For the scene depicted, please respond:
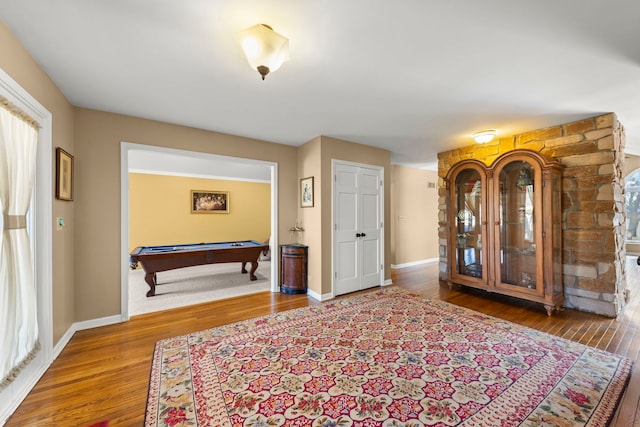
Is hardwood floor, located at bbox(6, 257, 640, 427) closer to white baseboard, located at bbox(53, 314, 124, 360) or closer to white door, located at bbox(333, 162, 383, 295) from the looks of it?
white baseboard, located at bbox(53, 314, 124, 360)

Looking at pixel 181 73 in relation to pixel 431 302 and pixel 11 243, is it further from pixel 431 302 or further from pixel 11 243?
pixel 431 302

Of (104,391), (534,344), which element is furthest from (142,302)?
(534,344)

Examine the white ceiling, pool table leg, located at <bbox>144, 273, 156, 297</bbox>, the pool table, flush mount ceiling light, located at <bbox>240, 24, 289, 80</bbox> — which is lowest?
pool table leg, located at <bbox>144, 273, 156, 297</bbox>

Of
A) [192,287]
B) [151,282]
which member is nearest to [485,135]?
[192,287]

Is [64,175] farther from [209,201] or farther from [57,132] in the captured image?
[209,201]

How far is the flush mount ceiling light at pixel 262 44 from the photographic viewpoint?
1551 millimetres

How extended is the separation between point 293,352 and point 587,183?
399 cm

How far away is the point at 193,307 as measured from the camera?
3.42 m

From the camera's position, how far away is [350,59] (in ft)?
6.34

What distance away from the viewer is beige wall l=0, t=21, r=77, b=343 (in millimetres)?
1668

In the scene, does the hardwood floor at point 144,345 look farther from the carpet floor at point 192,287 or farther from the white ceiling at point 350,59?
the white ceiling at point 350,59

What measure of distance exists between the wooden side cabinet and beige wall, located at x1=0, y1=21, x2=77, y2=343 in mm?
2491

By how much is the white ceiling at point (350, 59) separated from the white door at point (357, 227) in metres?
1.14

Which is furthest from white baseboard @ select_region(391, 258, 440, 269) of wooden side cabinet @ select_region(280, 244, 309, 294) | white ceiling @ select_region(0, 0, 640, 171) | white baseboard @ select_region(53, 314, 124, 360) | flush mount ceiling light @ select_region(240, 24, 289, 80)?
flush mount ceiling light @ select_region(240, 24, 289, 80)
